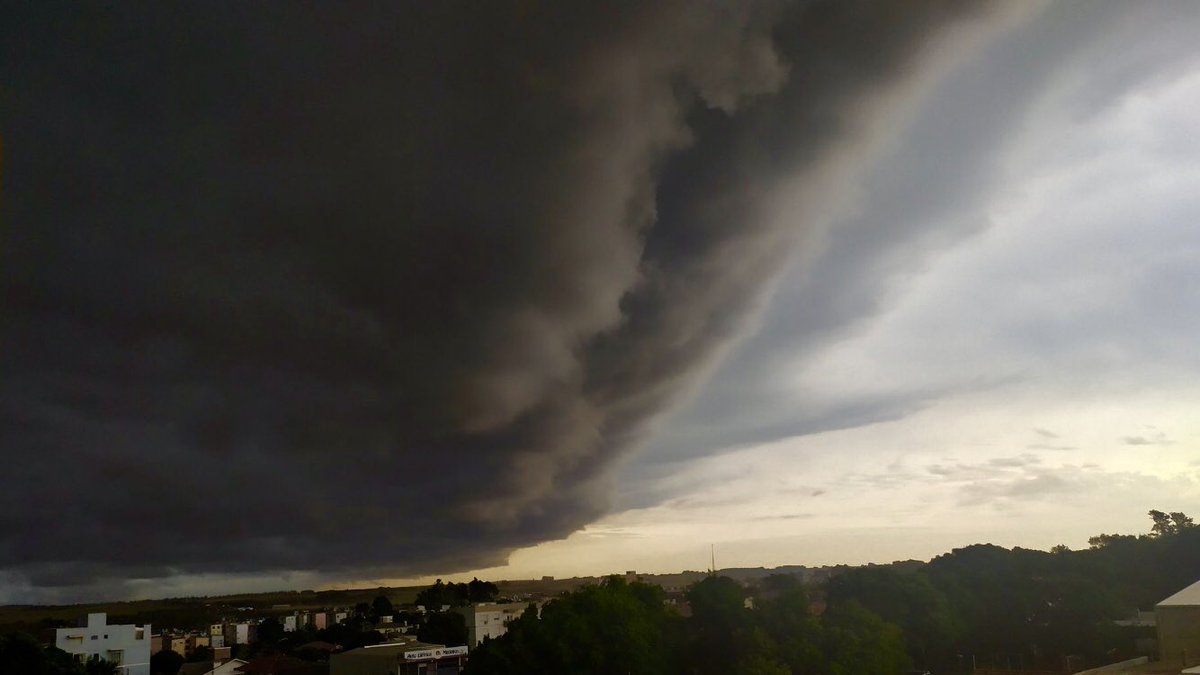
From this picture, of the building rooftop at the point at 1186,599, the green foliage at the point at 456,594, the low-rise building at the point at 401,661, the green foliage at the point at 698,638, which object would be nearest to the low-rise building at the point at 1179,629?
the building rooftop at the point at 1186,599

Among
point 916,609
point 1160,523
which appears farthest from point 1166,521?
point 916,609

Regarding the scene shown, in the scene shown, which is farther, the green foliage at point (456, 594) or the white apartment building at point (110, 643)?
the green foliage at point (456, 594)

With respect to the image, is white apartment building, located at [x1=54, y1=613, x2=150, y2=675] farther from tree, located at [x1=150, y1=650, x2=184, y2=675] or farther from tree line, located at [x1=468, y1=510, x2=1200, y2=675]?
tree line, located at [x1=468, y1=510, x2=1200, y2=675]

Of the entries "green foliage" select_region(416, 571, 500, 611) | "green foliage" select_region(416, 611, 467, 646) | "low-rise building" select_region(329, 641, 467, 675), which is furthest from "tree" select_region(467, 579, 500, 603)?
"low-rise building" select_region(329, 641, 467, 675)

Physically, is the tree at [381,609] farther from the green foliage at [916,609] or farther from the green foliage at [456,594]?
the green foliage at [916,609]

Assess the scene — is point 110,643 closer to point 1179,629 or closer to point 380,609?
point 380,609

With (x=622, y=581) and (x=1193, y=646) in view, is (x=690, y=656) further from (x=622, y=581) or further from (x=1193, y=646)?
(x=1193, y=646)
